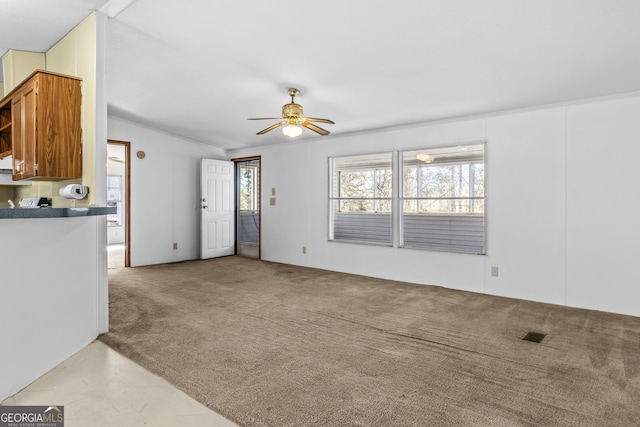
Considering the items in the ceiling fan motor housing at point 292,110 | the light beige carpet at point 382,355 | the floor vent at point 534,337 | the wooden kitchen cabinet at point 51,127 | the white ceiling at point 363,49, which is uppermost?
the white ceiling at point 363,49

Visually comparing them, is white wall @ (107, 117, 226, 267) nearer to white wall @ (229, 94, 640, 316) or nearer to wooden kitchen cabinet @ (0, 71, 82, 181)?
wooden kitchen cabinet @ (0, 71, 82, 181)

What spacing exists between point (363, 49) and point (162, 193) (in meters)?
4.74

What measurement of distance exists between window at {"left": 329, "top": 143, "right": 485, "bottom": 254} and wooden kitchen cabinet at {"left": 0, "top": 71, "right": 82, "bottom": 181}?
12.3 ft

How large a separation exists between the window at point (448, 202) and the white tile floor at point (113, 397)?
5.33 m

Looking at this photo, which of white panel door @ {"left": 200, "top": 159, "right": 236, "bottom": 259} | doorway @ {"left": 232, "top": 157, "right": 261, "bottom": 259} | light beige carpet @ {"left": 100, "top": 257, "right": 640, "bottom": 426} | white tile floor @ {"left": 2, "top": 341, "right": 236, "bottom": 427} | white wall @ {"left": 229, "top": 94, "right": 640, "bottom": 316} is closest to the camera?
white tile floor @ {"left": 2, "top": 341, "right": 236, "bottom": 427}

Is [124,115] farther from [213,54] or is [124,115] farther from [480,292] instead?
[480,292]

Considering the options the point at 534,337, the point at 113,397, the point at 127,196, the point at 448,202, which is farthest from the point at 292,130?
the point at 448,202

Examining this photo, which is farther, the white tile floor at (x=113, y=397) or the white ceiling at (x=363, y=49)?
the white ceiling at (x=363, y=49)

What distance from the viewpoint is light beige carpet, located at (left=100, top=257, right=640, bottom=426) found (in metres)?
1.87

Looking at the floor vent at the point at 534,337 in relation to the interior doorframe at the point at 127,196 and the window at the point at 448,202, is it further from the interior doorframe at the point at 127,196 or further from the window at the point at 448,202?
the interior doorframe at the point at 127,196

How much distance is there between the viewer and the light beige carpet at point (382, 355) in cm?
187

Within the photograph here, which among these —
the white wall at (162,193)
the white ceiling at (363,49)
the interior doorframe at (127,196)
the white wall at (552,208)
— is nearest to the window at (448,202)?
the white wall at (552,208)

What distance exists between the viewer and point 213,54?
3250mm

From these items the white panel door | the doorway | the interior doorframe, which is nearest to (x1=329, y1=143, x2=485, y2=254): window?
the doorway
